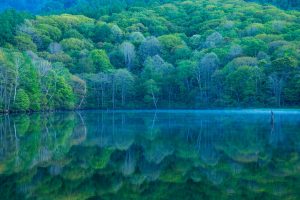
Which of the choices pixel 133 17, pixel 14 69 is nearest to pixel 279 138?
pixel 14 69

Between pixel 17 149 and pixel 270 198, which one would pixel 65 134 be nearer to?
pixel 17 149

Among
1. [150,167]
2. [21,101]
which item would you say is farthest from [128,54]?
[150,167]

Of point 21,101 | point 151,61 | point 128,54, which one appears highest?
point 128,54

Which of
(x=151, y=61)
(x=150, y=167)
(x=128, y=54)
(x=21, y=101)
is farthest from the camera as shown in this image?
(x=128, y=54)

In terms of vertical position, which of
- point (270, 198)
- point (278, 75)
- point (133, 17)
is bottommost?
point (270, 198)

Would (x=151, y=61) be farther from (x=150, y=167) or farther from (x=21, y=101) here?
(x=150, y=167)

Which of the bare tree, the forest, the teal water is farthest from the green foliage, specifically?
the bare tree

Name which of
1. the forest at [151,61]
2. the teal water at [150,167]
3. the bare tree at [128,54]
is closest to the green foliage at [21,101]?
the forest at [151,61]
